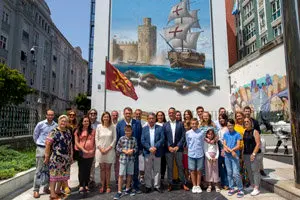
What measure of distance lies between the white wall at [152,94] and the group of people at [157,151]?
16864 mm

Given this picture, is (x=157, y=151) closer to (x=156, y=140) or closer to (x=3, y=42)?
(x=156, y=140)

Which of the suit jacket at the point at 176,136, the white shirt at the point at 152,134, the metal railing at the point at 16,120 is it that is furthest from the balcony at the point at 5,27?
the suit jacket at the point at 176,136

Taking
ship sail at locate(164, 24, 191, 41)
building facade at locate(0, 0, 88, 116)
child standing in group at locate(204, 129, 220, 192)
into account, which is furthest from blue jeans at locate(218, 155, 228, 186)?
ship sail at locate(164, 24, 191, 41)

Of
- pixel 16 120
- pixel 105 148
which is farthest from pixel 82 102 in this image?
pixel 105 148

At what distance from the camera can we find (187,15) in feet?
80.9

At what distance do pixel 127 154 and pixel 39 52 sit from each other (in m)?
39.8

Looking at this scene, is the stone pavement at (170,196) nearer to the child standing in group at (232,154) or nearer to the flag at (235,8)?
the child standing in group at (232,154)

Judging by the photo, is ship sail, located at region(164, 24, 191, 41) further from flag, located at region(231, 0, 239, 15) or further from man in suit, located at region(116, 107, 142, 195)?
man in suit, located at region(116, 107, 142, 195)

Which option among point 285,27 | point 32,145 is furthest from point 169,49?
point 285,27

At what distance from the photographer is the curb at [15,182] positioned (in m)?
5.00

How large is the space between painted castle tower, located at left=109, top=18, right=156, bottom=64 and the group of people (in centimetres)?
1821

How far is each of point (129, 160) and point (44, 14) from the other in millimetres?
43879

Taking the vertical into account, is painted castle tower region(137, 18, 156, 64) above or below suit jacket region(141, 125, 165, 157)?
above

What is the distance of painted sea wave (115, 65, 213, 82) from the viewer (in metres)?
23.3
